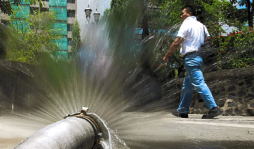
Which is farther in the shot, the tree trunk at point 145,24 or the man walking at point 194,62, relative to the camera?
the man walking at point 194,62

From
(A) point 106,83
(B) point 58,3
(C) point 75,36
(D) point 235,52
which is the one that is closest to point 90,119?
(A) point 106,83

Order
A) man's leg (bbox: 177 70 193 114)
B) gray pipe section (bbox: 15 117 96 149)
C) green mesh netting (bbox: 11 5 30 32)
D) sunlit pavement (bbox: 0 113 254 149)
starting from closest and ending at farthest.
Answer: gray pipe section (bbox: 15 117 96 149)
sunlit pavement (bbox: 0 113 254 149)
man's leg (bbox: 177 70 193 114)
green mesh netting (bbox: 11 5 30 32)

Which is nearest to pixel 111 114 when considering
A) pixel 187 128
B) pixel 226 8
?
pixel 187 128

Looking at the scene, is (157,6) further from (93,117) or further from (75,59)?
(93,117)

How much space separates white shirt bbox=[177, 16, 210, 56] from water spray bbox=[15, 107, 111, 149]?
1753 mm

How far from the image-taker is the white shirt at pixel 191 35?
3283 millimetres

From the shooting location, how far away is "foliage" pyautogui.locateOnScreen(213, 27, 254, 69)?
382 centimetres

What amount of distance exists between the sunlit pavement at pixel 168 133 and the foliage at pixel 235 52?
856mm

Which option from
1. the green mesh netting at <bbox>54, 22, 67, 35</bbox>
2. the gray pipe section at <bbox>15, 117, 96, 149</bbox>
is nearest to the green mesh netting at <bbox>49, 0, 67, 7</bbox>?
the green mesh netting at <bbox>54, 22, 67, 35</bbox>

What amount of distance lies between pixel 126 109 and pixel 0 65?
1683mm

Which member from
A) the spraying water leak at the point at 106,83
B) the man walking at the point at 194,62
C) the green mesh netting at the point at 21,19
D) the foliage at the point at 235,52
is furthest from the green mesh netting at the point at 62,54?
the green mesh netting at the point at 21,19

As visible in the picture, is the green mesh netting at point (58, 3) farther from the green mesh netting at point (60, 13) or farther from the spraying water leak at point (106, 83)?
the spraying water leak at point (106, 83)

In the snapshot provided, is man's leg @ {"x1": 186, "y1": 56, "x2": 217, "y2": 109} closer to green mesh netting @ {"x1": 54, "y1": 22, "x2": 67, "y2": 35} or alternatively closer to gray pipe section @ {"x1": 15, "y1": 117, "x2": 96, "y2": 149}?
green mesh netting @ {"x1": 54, "y1": 22, "x2": 67, "y2": 35}

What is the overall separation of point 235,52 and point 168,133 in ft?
6.37
